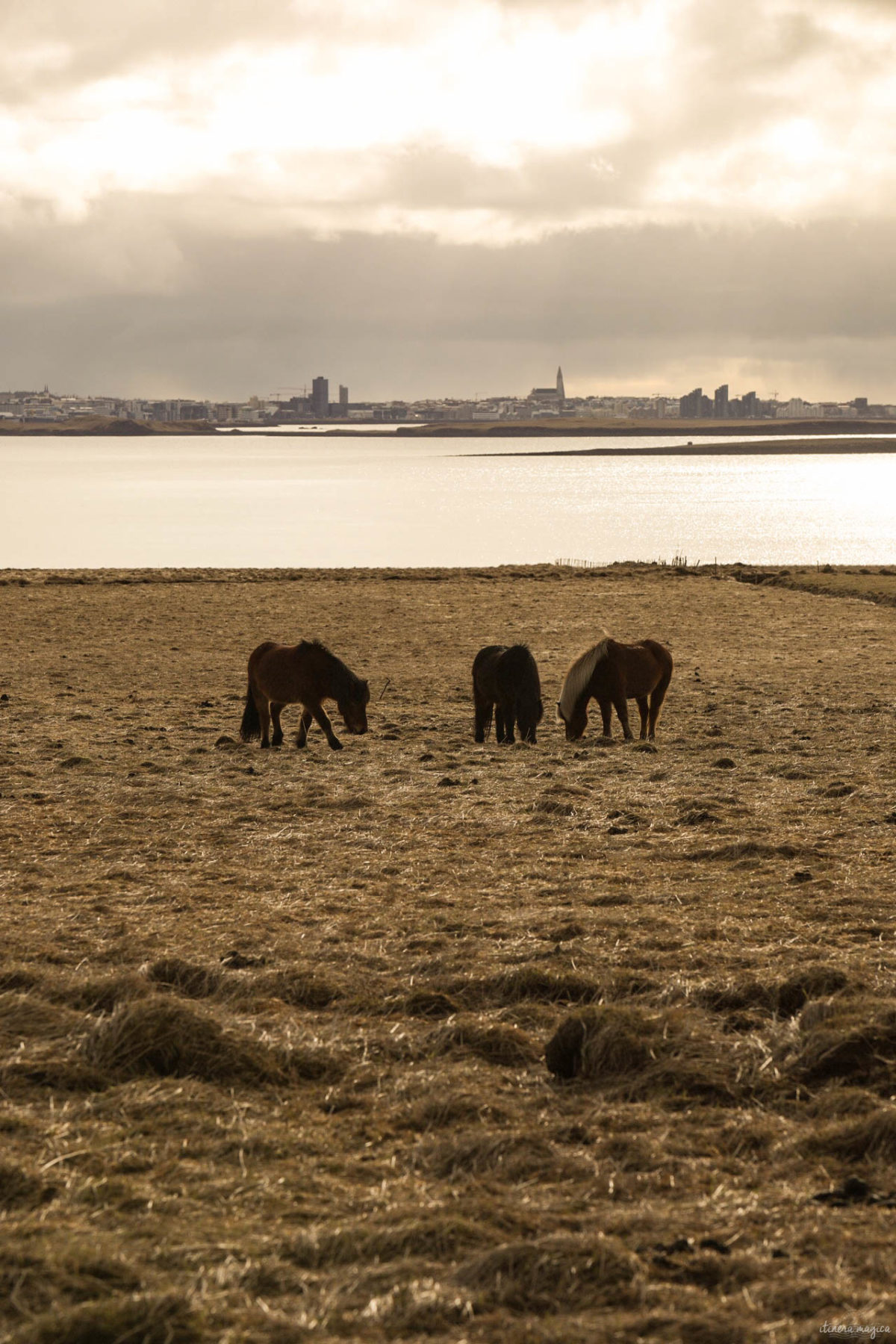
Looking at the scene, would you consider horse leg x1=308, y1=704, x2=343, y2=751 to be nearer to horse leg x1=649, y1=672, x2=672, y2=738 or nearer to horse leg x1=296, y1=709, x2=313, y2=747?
horse leg x1=296, y1=709, x2=313, y2=747

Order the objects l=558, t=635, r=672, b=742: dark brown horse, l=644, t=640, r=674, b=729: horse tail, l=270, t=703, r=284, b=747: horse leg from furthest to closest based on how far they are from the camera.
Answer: l=644, t=640, r=674, b=729: horse tail < l=270, t=703, r=284, b=747: horse leg < l=558, t=635, r=672, b=742: dark brown horse

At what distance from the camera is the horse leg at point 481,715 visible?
53.0ft

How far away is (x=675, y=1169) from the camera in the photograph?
4.79 meters

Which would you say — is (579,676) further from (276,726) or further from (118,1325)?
(118,1325)

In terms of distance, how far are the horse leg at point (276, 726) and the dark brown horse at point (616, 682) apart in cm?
360

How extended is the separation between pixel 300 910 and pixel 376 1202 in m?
3.83

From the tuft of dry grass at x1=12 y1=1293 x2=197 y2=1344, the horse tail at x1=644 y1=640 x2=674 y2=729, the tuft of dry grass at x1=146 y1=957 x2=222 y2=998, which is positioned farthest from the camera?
the horse tail at x1=644 y1=640 x2=674 y2=729

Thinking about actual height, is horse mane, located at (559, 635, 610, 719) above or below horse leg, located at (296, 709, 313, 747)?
above

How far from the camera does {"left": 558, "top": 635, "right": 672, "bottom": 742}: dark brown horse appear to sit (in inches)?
616

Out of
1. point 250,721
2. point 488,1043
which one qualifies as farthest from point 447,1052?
point 250,721

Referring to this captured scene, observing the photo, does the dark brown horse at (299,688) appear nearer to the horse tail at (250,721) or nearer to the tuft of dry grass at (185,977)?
the horse tail at (250,721)

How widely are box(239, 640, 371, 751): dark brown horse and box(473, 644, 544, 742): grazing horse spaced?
58.6 inches

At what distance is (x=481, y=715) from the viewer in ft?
53.2

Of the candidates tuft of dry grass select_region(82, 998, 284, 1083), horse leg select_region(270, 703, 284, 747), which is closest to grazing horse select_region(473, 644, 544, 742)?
horse leg select_region(270, 703, 284, 747)
